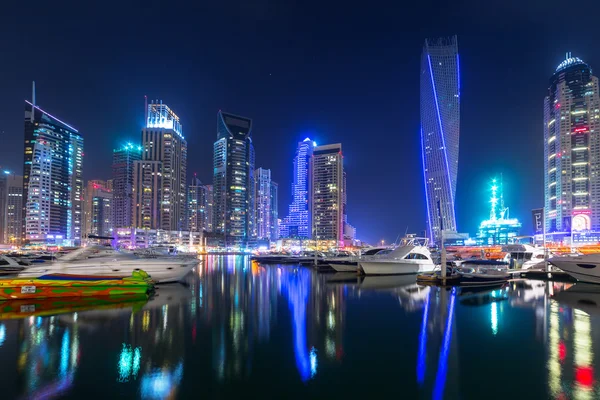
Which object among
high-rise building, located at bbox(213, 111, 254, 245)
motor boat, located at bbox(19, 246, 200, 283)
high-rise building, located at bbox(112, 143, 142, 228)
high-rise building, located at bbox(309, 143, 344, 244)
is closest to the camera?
motor boat, located at bbox(19, 246, 200, 283)

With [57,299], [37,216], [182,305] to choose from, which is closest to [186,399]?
[182,305]

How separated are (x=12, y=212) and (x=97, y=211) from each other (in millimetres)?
35327

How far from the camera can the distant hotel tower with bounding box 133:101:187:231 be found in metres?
146

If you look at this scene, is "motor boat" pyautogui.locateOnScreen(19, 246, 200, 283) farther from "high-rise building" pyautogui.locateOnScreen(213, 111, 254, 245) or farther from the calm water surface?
"high-rise building" pyautogui.locateOnScreen(213, 111, 254, 245)

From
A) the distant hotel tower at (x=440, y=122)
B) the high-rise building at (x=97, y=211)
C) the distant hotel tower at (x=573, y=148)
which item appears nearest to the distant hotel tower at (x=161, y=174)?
the high-rise building at (x=97, y=211)

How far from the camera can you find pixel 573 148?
119 metres

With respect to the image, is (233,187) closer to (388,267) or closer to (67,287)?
(388,267)

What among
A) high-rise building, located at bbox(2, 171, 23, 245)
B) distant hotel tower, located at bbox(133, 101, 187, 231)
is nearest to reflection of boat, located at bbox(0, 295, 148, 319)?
distant hotel tower, located at bbox(133, 101, 187, 231)

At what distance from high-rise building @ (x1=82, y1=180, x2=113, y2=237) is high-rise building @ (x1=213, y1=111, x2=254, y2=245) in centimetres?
5770

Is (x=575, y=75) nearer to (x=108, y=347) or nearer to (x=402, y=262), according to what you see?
(x=402, y=262)

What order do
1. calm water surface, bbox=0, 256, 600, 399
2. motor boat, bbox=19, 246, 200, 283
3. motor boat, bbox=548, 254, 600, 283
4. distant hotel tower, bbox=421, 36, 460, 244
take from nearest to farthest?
calm water surface, bbox=0, 256, 600, 399 < motor boat, bbox=19, 246, 200, 283 < motor boat, bbox=548, 254, 600, 283 < distant hotel tower, bbox=421, 36, 460, 244

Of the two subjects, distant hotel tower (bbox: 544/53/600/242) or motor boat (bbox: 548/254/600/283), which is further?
distant hotel tower (bbox: 544/53/600/242)

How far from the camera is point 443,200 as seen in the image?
114438 mm

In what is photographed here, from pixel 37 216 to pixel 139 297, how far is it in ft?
443
